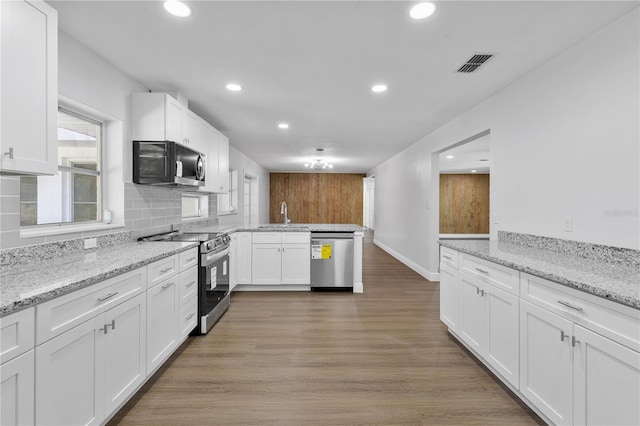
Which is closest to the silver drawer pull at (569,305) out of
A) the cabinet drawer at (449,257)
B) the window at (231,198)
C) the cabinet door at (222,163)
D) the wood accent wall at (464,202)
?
the cabinet drawer at (449,257)

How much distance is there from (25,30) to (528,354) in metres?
3.26

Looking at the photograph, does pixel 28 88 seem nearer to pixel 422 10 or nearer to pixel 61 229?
pixel 61 229

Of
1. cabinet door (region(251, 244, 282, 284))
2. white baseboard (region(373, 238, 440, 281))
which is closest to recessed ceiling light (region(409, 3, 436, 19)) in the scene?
cabinet door (region(251, 244, 282, 284))

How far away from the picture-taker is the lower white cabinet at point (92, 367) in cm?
127

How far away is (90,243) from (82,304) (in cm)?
108

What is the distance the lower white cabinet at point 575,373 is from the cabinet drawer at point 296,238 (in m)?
2.95

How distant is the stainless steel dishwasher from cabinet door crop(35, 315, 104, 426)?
3.07 m

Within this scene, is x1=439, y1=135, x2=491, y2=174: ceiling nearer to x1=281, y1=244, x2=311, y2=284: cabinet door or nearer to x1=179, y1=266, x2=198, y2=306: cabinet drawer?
x1=281, y1=244, x2=311, y2=284: cabinet door

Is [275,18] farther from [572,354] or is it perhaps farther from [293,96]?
[572,354]

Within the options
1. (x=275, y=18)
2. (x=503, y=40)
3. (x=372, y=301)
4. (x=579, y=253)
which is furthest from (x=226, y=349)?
(x=503, y=40)

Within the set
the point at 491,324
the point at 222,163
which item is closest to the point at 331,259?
the point at 222,163

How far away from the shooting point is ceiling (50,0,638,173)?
6.12ft

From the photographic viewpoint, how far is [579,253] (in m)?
2.21

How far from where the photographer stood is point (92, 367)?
1.52 meters
